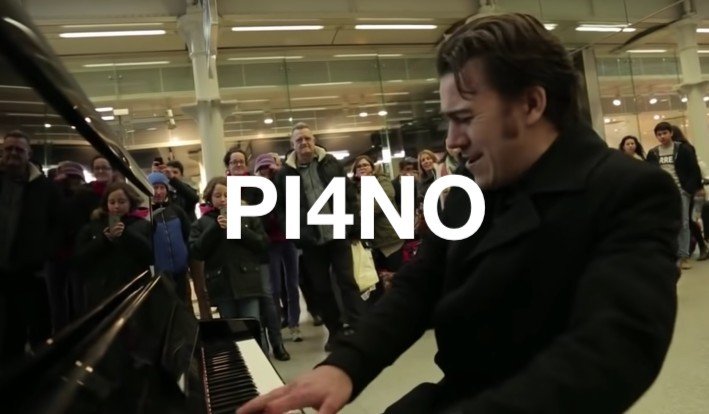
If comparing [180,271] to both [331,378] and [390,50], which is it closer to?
[331,378]

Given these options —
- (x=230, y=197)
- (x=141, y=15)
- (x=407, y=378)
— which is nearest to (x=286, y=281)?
(x=230, y=197)

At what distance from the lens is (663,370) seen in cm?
266

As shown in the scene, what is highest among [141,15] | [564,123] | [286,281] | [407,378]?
[141,15]

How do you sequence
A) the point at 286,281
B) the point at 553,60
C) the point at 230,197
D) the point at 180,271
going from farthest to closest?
the point at 286,281 → the point at 230,197 → the point at 180,271 → the point at 553,60

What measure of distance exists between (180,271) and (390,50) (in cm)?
808

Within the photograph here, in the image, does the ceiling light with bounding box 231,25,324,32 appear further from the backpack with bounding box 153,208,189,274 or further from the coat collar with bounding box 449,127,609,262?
the coat collar with bounding box 449,127,609,262

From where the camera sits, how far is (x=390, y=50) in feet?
31.7

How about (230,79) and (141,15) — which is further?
(230,79)

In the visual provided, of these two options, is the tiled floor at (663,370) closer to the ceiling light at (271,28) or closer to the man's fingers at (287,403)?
the man's fingers at (287,403)

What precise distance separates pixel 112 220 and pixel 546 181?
2.61ft

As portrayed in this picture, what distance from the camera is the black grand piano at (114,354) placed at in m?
0.64

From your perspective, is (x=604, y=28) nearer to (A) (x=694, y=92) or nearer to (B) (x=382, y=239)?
(A) (x=694, y=92)

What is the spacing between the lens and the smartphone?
3.31ft

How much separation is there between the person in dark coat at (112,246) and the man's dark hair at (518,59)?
0.64 meters
